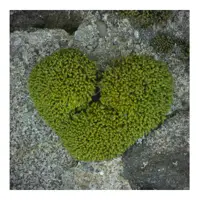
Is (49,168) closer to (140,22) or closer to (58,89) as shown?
(58,89)

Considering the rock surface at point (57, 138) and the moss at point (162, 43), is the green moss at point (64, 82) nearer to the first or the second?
the rock surface at point (57, 138)

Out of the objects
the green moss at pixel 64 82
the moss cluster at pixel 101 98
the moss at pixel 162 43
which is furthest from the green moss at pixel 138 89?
the moss at pixel 162 43

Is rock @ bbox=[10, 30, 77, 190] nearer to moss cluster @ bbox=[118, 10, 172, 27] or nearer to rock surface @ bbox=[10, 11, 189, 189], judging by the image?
rock surface @ bbox=[10, 11, 189, 189]

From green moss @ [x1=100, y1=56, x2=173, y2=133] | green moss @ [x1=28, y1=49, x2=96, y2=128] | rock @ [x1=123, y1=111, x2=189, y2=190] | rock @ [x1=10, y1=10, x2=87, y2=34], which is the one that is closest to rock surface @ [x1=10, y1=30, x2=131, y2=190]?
rock @ [x1=10, y1=10, x2=87, y2=34]

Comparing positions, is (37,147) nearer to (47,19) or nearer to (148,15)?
(47,19)

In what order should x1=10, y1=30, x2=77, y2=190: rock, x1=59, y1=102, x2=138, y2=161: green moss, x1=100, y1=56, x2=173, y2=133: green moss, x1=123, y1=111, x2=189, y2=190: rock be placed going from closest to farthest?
x1=100, y1=56, x2=173, y2=133: green moss, x1=59, y1=102, x2=138, y2=161: green moss, x1=123, y1=111, x2=189, y2=190: rock, x1=10, y1=30, x2=77, y2=190: rock

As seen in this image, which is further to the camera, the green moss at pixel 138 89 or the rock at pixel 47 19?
the rock at pixel 47 19
